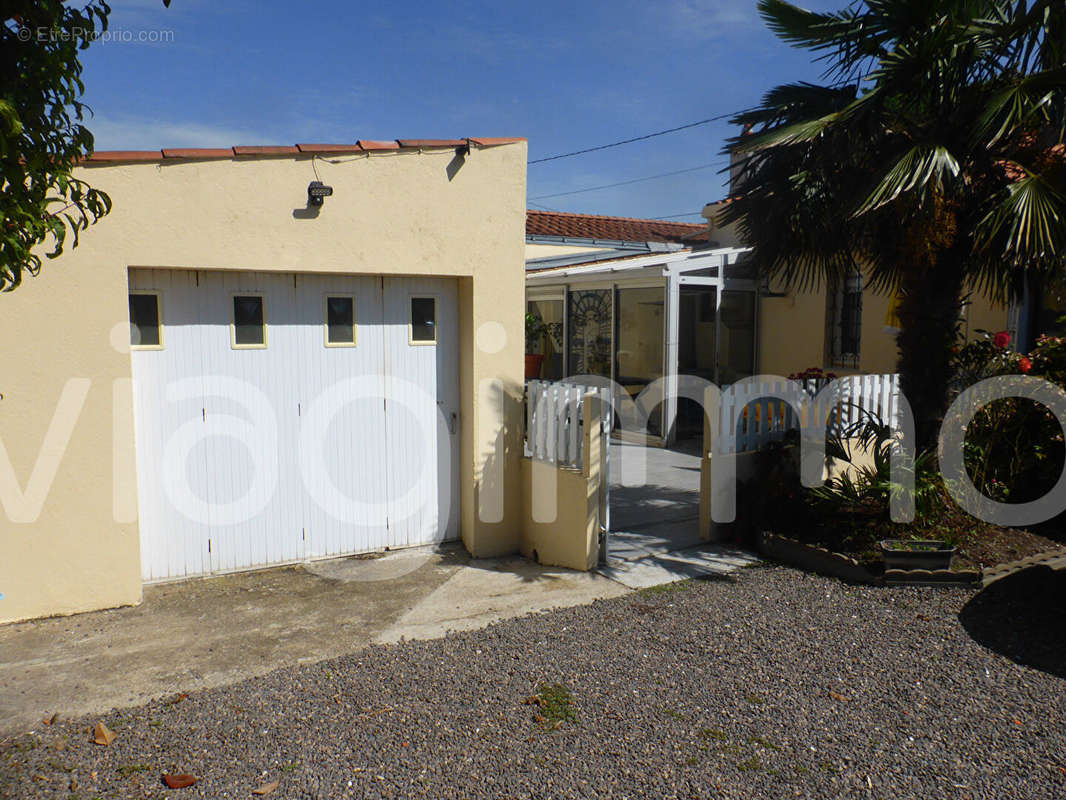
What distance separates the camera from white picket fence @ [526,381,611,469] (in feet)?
21.6

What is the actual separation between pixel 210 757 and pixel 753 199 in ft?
21.1

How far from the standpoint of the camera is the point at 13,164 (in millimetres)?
2871

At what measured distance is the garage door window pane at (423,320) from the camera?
689cm

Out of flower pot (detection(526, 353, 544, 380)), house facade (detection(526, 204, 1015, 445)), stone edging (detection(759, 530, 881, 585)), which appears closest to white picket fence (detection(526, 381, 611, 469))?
stone edging (detection(759, 530, 881, 585))

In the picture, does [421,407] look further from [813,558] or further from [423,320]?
A: [813,558]

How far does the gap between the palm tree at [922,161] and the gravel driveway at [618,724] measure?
121 inches

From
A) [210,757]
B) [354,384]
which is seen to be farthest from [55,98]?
[354,384]

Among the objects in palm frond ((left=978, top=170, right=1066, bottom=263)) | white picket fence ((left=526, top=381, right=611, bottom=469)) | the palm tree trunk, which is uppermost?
palm frond ((left=978, top=170, right=1066, bottom=263))

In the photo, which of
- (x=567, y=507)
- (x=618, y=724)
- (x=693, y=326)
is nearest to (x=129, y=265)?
(x=567, y=507)

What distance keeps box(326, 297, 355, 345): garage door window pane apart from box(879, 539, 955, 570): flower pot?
4.71 metres

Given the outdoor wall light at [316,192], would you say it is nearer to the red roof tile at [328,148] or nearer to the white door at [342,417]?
the red roof tile at [328,148]

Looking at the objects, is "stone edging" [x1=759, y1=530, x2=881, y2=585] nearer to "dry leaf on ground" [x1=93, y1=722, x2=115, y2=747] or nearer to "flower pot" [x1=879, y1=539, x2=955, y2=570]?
"flower pot" [x1=879, y1=539, x2=955, y2=570]

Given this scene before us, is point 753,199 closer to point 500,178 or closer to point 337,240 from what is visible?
point 500,178

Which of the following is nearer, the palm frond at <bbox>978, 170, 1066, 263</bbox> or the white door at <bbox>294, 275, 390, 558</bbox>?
the palm frond at <bbox>978, 170, 1066, 263</bbox>
